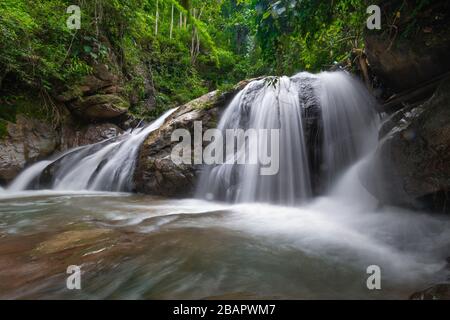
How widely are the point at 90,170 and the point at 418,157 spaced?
22.4ft

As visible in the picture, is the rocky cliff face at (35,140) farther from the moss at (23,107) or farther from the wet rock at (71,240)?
the wet rock at (71,240)

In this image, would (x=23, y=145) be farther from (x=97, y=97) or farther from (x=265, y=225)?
(x=265, y=225)

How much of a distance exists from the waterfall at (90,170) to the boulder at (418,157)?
501 cm

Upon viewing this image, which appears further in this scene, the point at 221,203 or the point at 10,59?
the point at 10,59

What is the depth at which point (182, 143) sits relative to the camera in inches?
240

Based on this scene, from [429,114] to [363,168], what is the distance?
1120mm

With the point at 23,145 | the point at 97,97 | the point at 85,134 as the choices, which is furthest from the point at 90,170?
the point at 97,97

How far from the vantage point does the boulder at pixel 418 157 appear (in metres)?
2.78

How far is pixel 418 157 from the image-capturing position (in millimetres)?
2979

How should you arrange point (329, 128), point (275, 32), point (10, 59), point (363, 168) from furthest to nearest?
1. point (10, 59)
2. point (329, 128)
3. point (363, 168)
4. point (275, 32)
